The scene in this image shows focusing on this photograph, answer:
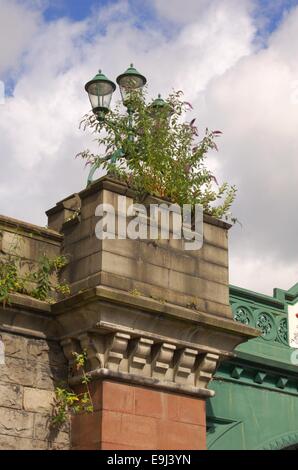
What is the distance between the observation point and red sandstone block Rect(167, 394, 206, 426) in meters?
11.0

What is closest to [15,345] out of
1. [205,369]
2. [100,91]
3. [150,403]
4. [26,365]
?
[26,365]

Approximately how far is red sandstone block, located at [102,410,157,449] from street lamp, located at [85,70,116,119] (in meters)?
4.32

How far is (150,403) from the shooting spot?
10.8 meters

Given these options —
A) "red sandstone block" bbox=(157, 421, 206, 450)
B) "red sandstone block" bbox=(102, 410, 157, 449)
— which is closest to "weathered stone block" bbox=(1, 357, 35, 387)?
"red sandstone block" bbox=(102, 410, 157, 449)

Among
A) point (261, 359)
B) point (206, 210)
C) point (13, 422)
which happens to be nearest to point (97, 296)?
point (13, 422)

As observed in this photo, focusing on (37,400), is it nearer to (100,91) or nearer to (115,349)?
(115,349)

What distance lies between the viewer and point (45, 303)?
1084cm

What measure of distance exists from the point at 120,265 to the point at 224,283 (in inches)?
61.9

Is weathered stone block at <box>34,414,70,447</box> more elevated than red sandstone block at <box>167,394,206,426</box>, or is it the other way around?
red sandstone block at <box>167,394,206,426</box>

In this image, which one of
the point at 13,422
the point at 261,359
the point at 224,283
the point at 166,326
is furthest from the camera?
the point at 261,359

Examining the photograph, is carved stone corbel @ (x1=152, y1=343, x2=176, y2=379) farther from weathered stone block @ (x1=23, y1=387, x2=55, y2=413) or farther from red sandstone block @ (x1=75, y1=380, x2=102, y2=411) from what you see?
weathered stone block @ (x1=23, y1=387, x2=55, y2=413)

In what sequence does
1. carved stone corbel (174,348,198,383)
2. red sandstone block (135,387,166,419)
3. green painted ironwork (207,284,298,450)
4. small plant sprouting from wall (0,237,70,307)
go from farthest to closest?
green painted ironwork (207,284,298,450) < carved stone corbel (174,348,198,383) < small plant sprouting from wall (0,237,70,307) < red sandstone block (135,387,166,419)
